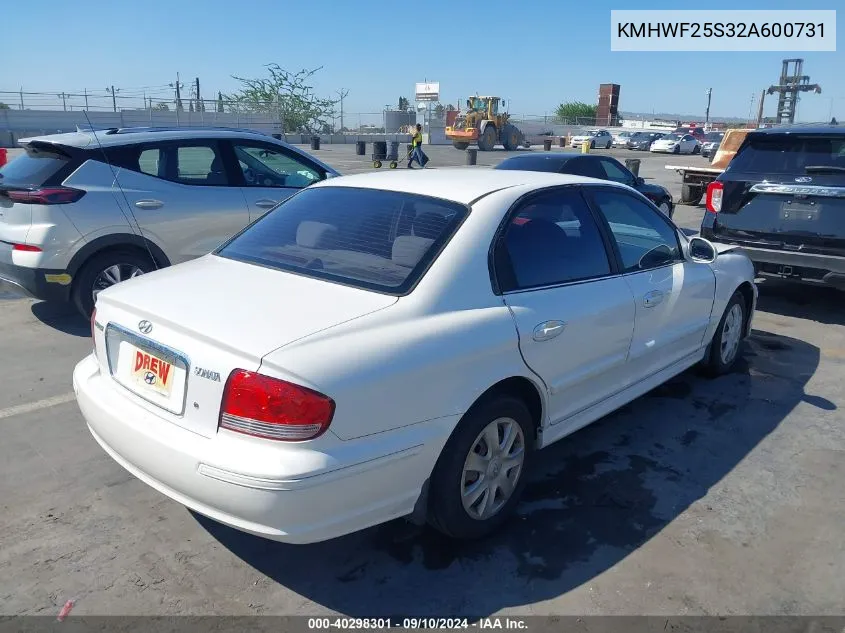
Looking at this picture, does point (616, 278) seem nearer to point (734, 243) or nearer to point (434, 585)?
point (434, 585)

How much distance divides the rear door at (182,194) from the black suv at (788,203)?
4.85 metres

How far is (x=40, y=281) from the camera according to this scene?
5566 mm

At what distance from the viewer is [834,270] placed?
6.29 metres

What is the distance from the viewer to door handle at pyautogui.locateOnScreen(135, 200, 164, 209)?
19.6 ft

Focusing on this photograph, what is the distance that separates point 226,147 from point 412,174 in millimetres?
3271

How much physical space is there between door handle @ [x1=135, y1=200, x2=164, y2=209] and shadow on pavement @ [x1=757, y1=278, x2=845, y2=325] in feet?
20.1

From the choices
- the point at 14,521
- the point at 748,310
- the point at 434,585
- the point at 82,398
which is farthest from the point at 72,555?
the point at 748,310

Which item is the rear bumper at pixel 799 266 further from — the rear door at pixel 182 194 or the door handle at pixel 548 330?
the rear door at pixel 182 194

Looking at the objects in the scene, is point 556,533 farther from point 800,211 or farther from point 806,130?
point 806,130

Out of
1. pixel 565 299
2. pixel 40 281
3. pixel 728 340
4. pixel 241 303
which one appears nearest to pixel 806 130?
pixel 728 340

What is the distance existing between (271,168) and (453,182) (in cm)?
373

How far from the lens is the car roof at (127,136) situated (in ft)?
19.5

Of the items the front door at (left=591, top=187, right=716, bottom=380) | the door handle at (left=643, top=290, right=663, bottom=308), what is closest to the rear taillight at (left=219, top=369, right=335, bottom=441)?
the front door at (left=591, top=187, right=716, bottom=380)

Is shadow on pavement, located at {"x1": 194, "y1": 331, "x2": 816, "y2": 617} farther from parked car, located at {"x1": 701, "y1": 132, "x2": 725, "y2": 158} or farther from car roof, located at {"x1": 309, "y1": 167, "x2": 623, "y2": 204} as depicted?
parked car, located at {"x1": 701, "y1": 132, "x2": 725, "y2": 158}
